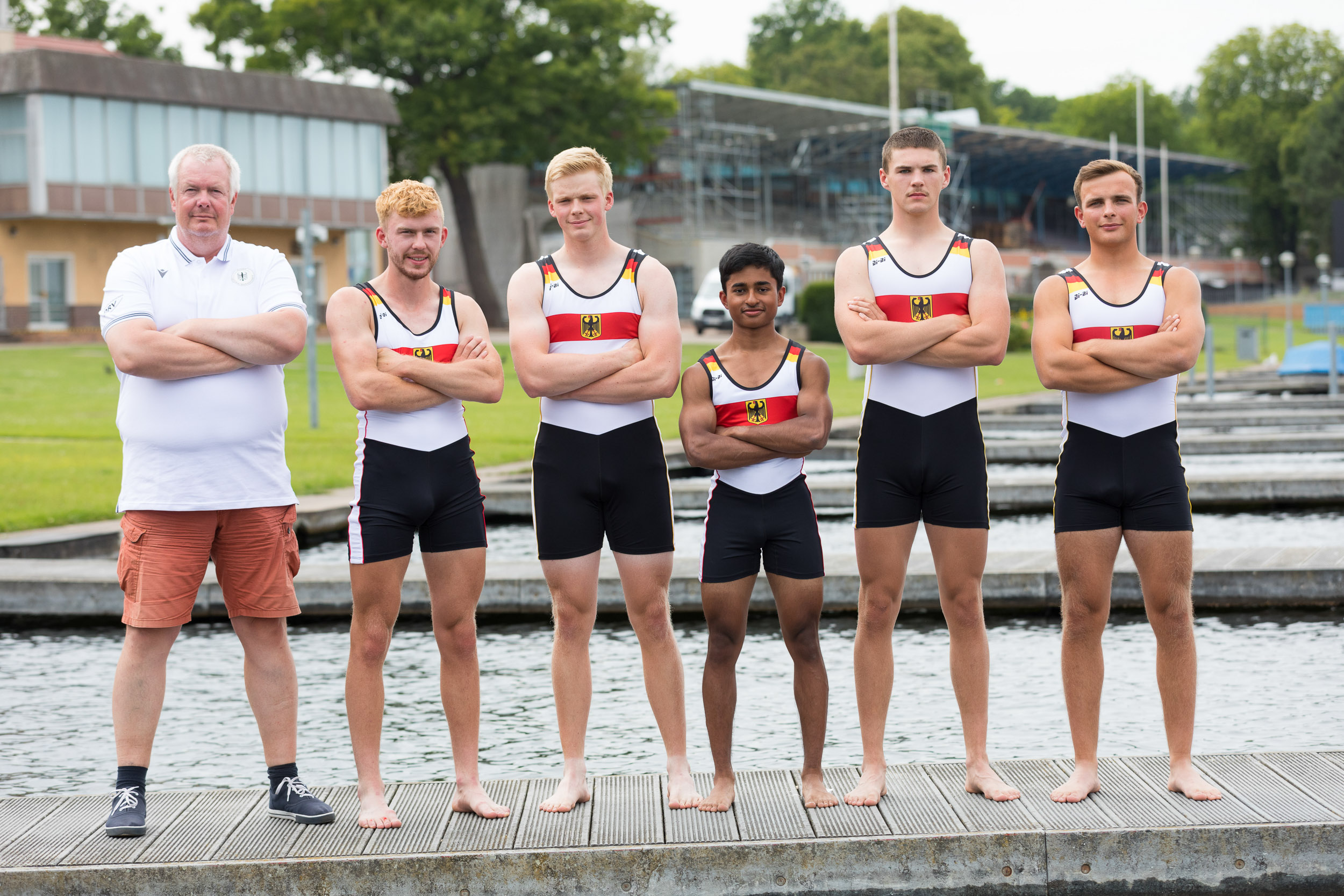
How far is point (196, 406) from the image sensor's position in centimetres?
475

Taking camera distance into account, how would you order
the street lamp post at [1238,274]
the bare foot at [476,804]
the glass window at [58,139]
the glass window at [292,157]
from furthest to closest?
the street lamp post at [1238,274]
the glass window at [292,157]
the glass window at [58,139]
the bare foot at [476,804]

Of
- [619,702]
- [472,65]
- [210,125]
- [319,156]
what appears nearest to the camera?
[619,702]

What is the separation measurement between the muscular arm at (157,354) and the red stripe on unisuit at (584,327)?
3.58ft

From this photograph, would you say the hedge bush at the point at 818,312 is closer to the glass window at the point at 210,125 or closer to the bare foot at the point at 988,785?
the glass window at the point at 210,125

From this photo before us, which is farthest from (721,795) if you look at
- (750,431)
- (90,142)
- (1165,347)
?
(90,142)

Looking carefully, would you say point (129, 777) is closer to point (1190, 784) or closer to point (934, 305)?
point (934, 305)

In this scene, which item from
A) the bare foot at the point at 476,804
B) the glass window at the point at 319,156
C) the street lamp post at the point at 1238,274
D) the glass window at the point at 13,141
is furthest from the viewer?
the street lamp post at the point at 1238,274

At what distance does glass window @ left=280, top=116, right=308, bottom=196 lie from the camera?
5153 centimetres

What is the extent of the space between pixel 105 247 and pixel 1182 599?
48649 millimetres

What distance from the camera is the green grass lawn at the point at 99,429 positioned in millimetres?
13602

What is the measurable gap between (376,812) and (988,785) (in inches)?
80.3

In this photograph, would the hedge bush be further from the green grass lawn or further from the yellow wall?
the yellow wall

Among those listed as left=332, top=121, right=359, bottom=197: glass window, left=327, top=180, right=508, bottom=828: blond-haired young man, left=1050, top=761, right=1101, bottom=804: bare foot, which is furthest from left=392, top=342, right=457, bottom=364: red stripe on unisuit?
left=332, top=121, right=359, bottom=197: glass window

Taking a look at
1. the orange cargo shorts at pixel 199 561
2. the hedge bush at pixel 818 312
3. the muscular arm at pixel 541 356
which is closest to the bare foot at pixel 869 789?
the muscular arm at pixel 541 356
